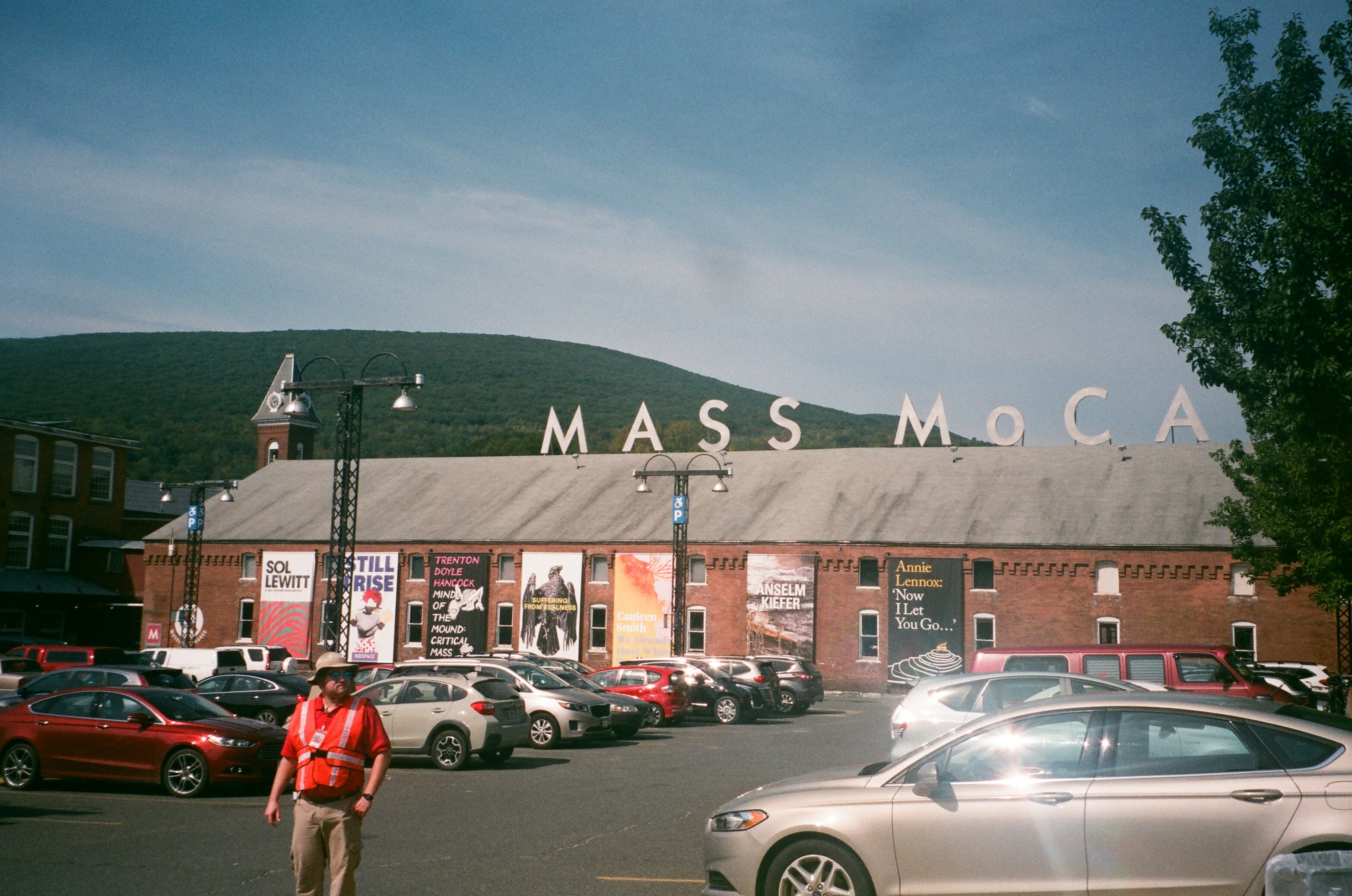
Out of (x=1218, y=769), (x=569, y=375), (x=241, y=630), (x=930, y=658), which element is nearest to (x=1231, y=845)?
(x=1218, y=769)

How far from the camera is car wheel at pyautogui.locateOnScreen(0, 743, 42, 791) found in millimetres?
15344

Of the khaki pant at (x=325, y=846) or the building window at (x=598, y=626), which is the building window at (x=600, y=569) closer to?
the building window at (x=598, y=626)

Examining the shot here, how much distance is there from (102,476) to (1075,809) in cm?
6437

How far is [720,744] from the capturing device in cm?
2311

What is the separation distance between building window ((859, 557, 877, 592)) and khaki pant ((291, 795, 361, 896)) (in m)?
41.5

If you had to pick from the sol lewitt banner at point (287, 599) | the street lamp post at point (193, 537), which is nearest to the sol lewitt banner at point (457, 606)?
the sol lewitt banner at point (287, 599)

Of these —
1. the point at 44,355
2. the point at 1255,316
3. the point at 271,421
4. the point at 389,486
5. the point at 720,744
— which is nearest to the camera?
the point at 1255,316

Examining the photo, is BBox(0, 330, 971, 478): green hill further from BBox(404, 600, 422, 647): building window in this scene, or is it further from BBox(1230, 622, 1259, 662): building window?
BBox(1230, 622, 1259, 662): building window

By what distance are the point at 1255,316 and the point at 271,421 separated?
64.8 meters

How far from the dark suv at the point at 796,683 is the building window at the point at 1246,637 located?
54.2ft

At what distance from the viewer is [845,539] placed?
47.6 metres

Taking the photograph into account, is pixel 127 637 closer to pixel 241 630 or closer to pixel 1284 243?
pixel 241 630

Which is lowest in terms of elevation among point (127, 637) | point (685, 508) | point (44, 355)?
point (127, 637)

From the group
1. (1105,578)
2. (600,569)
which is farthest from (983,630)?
(600,569)
